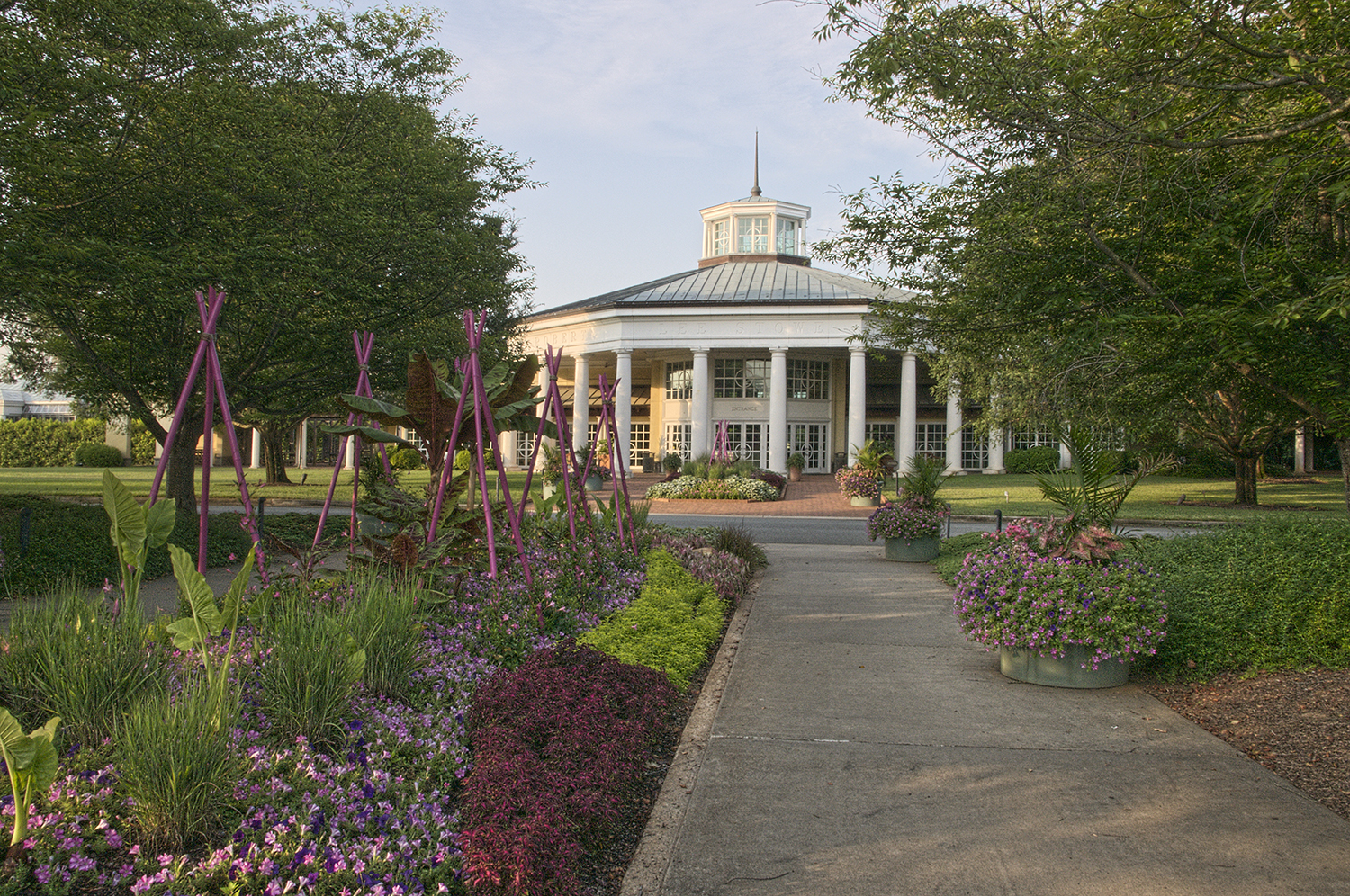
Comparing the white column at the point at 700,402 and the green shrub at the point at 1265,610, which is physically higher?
the white column at the point at 700,402

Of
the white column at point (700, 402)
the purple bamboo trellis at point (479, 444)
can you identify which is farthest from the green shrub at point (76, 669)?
the white column at point (700, 402)

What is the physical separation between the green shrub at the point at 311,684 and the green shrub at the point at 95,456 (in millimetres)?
48305

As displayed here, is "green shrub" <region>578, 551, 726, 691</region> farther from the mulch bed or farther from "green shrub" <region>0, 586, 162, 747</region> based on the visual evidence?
the mulch bed

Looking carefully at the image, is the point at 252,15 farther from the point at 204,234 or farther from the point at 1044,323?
the point at 1044,323

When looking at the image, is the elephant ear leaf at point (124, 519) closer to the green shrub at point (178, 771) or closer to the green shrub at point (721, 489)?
the green shrub at point (178, 771)

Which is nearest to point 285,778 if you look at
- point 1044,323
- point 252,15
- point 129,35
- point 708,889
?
point 708,889

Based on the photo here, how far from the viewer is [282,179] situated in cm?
1134

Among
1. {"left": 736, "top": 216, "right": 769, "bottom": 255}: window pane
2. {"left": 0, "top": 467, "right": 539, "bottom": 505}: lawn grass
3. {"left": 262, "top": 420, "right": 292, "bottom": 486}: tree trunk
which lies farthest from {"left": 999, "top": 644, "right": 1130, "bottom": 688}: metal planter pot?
{"left": 736, "top": 216, "right": 769, "bottom": 255}: window pane

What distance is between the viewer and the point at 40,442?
47.3 m

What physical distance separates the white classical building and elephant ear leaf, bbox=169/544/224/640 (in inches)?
1060

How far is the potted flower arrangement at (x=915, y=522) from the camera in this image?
11.9 meters

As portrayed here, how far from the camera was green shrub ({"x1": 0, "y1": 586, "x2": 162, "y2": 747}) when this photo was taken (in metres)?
3.34

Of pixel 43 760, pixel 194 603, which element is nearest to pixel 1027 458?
pixel 194 603

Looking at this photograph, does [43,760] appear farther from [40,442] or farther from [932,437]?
[40,442]
